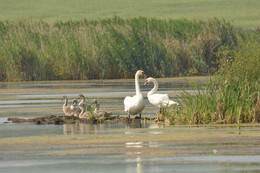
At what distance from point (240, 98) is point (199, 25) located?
70.4 feet

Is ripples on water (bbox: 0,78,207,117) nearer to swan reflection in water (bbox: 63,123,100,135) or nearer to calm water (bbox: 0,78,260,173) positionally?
calm water (bbox: 0,78,260,173)

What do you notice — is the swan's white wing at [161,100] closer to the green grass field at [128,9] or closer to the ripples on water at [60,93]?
the ripples on water at [60,93]

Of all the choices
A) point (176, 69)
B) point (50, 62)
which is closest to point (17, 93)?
point (50, 62)

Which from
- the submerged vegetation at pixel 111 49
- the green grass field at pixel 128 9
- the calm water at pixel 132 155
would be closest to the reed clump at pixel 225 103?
the calm water at pixel 132 155

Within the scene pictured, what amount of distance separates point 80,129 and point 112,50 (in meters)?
17.8

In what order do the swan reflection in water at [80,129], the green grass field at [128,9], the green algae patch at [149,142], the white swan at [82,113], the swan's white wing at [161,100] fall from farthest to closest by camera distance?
the green grass field at [128,9] → the white swan at [82,113] → the swan's white wing at [161,100] → the swan reflection in water at [80,129] → the green algae patch at [149,142]

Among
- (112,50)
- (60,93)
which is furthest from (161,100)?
(112,50)

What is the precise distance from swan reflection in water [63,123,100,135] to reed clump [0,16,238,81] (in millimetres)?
15809

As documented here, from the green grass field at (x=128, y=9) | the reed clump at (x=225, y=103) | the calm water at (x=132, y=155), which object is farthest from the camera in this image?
the green grass field at (x=128, y=9)

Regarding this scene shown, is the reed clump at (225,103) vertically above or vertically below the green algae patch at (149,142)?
above

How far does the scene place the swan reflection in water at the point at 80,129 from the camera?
15.7 meters

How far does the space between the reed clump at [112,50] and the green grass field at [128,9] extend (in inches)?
1394

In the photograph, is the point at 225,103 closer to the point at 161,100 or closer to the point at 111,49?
the point at 161,100

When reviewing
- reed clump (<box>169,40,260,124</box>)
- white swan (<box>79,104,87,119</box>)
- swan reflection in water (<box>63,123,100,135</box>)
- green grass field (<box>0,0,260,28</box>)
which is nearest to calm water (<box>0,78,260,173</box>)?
swan reflection in water (<box>63,123,100,135</box>)
